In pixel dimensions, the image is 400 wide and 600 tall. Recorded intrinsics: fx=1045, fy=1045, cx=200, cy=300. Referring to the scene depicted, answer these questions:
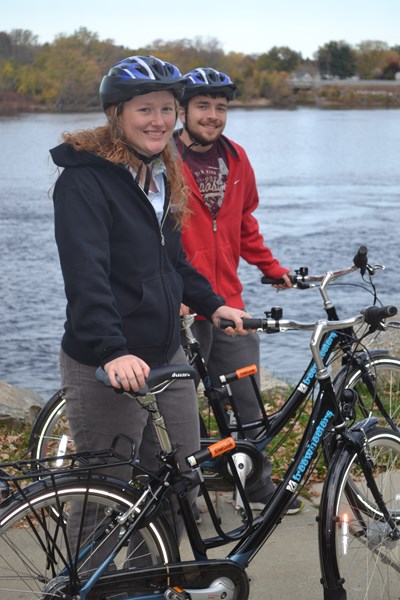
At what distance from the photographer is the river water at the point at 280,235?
14727mm

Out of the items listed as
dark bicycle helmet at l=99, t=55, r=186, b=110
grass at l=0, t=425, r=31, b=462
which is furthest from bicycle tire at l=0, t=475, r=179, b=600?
grass at l=0, t=425, r=31, b=462

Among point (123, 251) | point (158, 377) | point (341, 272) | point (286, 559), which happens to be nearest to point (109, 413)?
point (158, 377)

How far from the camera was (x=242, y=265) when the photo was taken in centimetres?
2167

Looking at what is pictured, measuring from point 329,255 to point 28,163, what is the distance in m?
32.3

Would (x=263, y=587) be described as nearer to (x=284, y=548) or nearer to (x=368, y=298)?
(x=284, y=548)

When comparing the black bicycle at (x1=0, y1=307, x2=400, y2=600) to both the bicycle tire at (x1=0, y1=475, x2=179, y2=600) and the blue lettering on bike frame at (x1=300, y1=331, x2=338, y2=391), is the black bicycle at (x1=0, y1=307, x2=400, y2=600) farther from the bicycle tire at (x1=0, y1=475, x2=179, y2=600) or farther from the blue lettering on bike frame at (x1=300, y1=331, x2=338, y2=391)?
the blue lettering on bike frame at (x1=300, y1=331, x2=338, y2=391)

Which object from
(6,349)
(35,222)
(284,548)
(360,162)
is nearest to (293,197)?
(35,222)

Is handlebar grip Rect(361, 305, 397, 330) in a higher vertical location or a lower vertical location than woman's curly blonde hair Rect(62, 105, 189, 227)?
lower

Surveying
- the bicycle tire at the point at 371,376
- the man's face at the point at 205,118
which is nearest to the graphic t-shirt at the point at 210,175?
the man's face at the point at 205,118

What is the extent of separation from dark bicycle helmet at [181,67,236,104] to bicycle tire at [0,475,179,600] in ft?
7.71

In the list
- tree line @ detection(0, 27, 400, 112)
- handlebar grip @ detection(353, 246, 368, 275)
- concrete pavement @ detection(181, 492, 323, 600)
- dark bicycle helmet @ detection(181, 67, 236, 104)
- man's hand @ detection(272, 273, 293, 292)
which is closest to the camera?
concrete pavement @ detection(181, 492, 323, 600)

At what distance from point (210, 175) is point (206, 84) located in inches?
17.6

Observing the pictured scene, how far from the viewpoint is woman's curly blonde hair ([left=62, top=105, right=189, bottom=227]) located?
349 centimetres

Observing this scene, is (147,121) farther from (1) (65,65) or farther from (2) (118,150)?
(1) (65,65)
